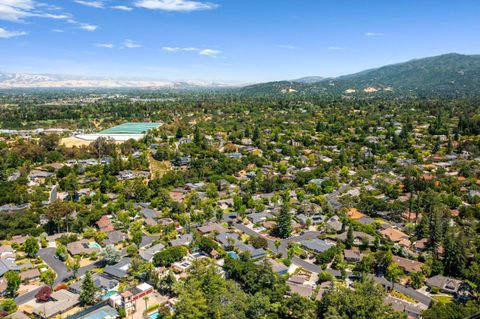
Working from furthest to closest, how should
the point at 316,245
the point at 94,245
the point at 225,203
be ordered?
1. the point at 225,203
2. the point at 94,245
3. the point at 316,245

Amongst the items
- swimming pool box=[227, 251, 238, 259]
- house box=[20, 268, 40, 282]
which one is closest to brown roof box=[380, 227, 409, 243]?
swimming pool box=[227, 251, 238, 259]

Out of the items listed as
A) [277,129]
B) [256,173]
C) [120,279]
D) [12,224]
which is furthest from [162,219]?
[277,129]

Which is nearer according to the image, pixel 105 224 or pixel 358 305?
pixel 358 305

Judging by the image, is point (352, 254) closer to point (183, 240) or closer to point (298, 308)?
point (298, 308)

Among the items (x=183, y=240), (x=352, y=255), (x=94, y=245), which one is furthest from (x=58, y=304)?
(x=352, y=255)

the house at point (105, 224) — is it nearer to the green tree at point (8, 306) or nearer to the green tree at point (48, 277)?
the green tree at point (48, 277)

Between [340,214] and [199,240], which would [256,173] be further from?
[199,240]

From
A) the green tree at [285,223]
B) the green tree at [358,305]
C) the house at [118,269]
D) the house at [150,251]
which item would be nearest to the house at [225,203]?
the green tree at [285,223]
